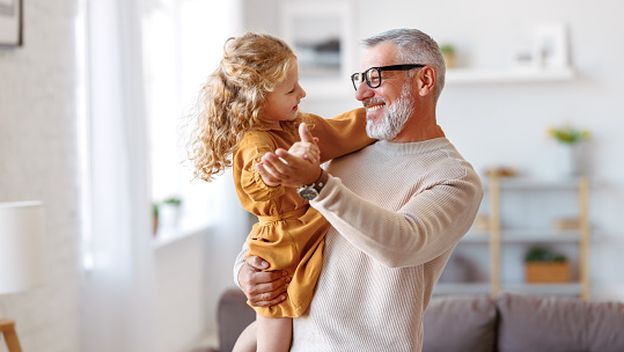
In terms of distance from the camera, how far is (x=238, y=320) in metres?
3.49

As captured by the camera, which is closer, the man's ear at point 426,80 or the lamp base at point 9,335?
the man's ear at point 426,80

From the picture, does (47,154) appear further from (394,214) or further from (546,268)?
(546,268)

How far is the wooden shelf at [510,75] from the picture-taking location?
7.15 meters

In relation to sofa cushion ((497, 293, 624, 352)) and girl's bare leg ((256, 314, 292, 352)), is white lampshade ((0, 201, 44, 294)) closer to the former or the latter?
girl's bare leg ((256, 314, 292, 352))

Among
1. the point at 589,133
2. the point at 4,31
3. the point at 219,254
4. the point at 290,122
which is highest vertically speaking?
the point at 4,31

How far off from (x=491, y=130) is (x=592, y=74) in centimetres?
94

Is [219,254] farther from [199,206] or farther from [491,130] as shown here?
[491,130]

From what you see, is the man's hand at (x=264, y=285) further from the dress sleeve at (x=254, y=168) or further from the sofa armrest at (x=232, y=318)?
the sofa armrest at (x=232, y=318)

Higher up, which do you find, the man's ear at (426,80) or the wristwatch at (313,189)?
the man's ear at (426,80)

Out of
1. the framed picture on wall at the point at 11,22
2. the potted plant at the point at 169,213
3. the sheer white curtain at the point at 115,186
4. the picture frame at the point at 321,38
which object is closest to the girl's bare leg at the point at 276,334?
the framed picture on wall at the point at 11,22

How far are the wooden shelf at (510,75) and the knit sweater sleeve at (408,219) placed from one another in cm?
533

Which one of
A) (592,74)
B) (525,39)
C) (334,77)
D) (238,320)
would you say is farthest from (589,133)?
(238,320)

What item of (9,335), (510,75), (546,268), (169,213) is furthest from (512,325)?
(510,75)

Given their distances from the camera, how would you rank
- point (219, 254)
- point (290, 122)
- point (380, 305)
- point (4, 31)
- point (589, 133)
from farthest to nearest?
point (589, 133) → point (219, 254) → point (4, 31) → point (290, 122) → point (380, 305)
